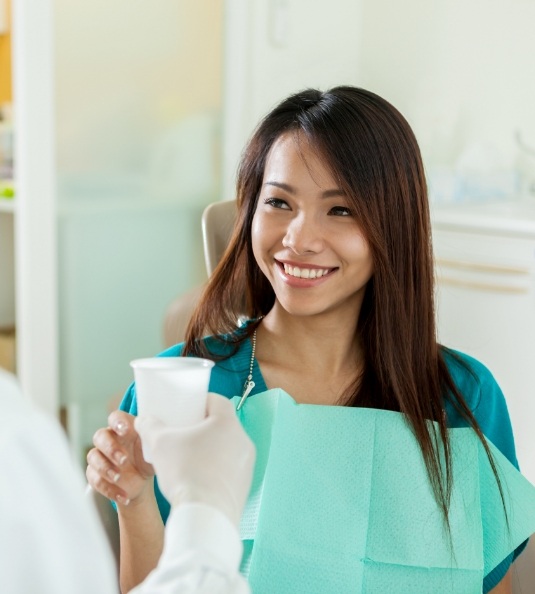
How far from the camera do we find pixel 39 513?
2.01 ft

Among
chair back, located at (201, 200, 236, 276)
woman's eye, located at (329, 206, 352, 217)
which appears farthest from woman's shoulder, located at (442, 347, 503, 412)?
chair back, located at (201, 200, 236, 276)

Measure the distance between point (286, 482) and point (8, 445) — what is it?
27.1 inches

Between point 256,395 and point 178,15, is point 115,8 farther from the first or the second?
point 256,395

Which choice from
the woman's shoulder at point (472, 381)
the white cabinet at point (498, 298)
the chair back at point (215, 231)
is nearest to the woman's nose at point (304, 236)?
the woman's shoulder at point (472, 381)

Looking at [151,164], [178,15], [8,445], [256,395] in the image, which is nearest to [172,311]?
[256,395]

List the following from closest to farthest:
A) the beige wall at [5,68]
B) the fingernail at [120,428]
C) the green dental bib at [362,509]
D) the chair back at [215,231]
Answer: the fingernail at [120,428]
the green dental bib at [362,509]
the chair back at [215,231]
the beige wall at [5,68]

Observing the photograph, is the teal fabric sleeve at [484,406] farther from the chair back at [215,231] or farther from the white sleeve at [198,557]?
the white sleeve at [198,557]

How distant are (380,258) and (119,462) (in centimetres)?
47

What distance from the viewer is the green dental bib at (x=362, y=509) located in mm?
1224

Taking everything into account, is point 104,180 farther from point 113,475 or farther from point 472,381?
point 113,475

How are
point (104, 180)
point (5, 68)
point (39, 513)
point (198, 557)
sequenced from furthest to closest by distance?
point (5, 68)
point (104, 180)
point (198, 557)
point (39, 513)

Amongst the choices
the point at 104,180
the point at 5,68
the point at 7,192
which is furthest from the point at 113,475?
the point at 5,68

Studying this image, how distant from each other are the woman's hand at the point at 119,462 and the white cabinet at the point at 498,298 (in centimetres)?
152

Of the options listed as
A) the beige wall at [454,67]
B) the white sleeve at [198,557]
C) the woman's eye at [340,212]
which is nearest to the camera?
the white sleeve at [198,557]
